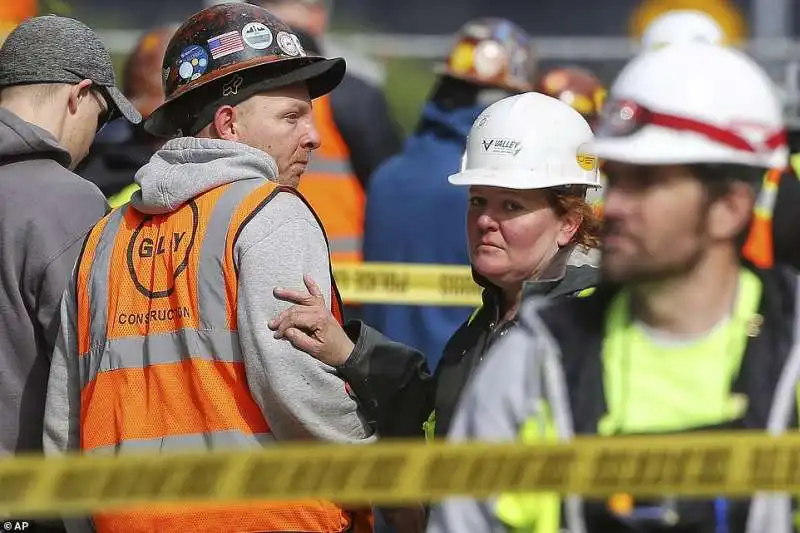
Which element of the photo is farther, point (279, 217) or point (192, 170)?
point (192, 170)

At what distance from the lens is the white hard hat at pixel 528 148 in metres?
4.42

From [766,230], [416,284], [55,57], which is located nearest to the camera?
[55,57]

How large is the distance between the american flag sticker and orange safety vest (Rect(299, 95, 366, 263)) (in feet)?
10.1

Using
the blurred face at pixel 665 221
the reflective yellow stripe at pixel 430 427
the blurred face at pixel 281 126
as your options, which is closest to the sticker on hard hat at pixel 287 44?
the blurred face at pixel 281 126

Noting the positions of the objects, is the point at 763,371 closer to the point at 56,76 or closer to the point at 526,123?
the point at 526,123

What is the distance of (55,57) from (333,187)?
2821mm

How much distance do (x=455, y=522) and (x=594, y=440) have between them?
0.31 meters

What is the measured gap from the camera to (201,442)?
417 centimetres

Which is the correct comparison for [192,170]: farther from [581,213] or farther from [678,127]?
[678,127]

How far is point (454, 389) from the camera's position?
4184 mm

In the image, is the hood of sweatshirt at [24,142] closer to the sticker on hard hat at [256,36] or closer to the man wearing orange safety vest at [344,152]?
the sticker on hard hat at [256,36]

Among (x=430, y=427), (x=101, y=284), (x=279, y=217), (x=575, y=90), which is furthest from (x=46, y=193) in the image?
(x=575, y=90)

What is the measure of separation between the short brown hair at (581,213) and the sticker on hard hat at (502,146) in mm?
166

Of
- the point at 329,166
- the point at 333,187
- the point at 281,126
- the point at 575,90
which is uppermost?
the point at 281,126
